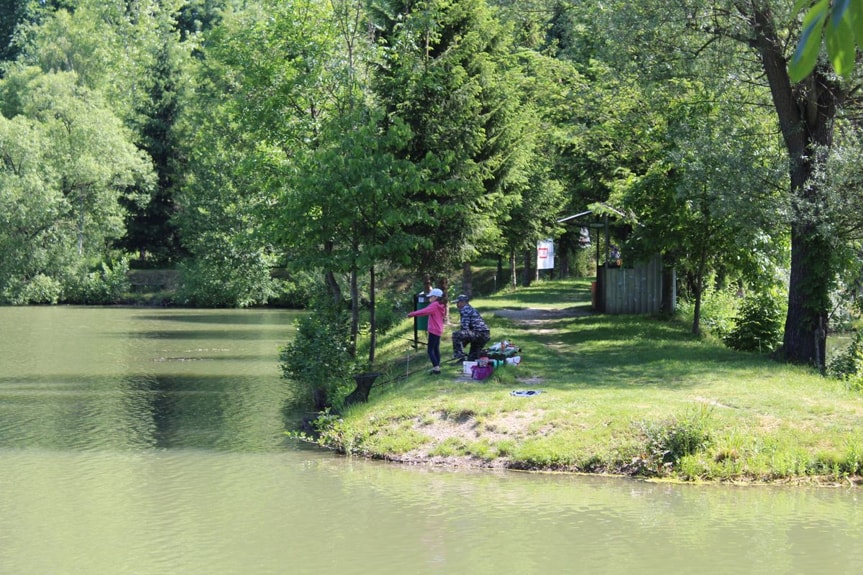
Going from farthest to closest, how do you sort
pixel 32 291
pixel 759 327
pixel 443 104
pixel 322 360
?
pixel 32 291 < pixel 759 327 < pixel 443 104 < pixel 322 360

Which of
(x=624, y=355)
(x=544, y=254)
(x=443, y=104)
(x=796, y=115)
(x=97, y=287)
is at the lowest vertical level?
A: (x=624, y=355)

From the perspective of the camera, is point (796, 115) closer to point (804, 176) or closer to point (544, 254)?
point (804, 176)

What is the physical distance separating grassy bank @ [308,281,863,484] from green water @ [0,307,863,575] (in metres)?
0.51

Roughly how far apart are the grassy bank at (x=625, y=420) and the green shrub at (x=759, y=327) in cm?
358

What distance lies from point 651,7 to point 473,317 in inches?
343

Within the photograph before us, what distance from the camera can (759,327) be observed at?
2505 cm

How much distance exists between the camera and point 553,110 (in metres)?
34.4

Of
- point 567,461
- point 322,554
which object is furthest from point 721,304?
point 322,554

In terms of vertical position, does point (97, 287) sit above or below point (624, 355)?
above

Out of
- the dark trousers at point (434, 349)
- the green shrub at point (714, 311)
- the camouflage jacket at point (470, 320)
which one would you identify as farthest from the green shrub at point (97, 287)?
the camouflage jacket at point (470, 320)

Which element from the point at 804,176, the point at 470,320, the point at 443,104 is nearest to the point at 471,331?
the point at 470,320

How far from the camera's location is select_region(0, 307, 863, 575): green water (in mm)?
10695

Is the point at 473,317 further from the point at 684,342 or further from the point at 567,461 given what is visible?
the point at 684,342

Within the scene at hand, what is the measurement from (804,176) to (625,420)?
913cm
